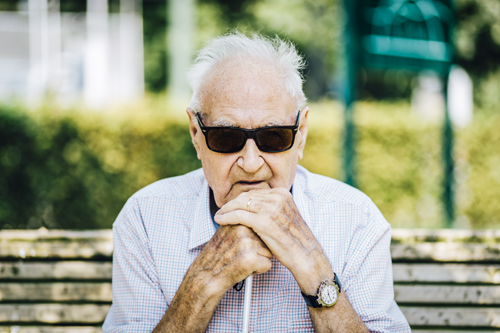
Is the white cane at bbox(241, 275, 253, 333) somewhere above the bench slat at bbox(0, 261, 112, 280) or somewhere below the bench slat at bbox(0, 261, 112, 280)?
above

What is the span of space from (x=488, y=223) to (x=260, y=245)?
26.5ft

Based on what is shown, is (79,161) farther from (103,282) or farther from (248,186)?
(248,186)

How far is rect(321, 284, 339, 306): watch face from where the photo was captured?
183cm

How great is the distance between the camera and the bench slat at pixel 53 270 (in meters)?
2.50

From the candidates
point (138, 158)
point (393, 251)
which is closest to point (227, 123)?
point (393, 251)

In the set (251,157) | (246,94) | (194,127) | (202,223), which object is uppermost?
(246,94)

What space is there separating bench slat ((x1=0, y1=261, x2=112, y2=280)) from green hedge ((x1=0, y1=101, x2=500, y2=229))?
4.22 meters

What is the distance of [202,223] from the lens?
2.19 m

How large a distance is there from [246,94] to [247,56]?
0.20 meters

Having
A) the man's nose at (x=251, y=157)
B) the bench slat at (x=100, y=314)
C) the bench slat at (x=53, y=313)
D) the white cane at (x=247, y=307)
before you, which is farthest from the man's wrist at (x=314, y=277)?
the bench slat at (x=53, y=313)

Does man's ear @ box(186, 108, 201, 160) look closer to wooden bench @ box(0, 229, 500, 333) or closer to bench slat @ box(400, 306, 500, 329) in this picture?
wooden bench @ box(0, 229, 500, 333)

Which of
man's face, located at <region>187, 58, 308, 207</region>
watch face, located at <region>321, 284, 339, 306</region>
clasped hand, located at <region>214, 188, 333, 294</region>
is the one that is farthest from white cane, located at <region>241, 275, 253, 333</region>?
man's face, located at <region>187, 58, 308, 207</region>

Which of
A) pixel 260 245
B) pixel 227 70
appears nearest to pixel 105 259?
pixel 260 245

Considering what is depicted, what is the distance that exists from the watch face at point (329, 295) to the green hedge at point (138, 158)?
523cm
